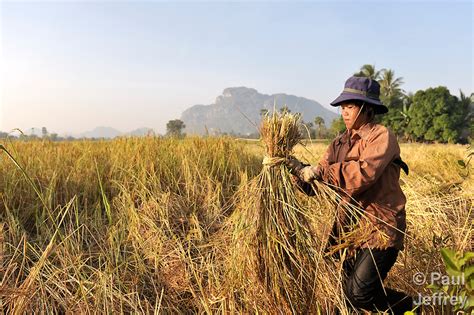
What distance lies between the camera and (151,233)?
8.94ft

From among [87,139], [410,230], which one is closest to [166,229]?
[410,230]

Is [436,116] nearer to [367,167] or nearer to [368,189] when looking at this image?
[368,189]

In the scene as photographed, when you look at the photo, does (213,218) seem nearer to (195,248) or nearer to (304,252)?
(195,248)

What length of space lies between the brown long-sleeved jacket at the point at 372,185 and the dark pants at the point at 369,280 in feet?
0.19

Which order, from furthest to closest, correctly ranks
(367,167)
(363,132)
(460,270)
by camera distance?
(363,132)
(367,167)
(460,270)

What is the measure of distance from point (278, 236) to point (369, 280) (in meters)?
0.53

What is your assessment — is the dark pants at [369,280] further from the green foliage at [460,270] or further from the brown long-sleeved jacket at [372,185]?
the green foliage at [460,270]

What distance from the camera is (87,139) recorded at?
627 cm

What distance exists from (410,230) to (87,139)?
Answer: 578 cm

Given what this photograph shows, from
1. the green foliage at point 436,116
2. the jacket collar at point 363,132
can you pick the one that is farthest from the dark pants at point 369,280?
the green foliage at point 436,116

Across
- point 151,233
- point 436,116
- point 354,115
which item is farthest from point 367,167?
point 436,116

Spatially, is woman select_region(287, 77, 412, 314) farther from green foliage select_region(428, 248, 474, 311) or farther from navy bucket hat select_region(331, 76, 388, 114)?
green foliage select_region(428, 248, 474, 311)

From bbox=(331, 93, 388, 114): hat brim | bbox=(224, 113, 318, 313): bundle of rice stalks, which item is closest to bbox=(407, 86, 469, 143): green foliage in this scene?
bbox=(331, 93, 388, 114): hat brim

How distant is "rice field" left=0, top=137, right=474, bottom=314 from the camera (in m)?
1.76
